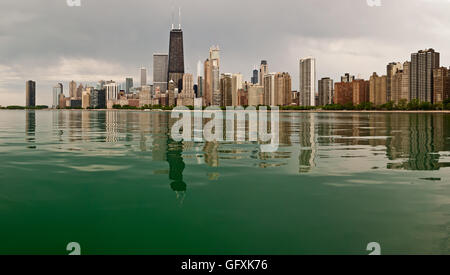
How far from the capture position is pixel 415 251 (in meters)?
11.4

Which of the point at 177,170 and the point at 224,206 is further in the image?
the point at 177,170

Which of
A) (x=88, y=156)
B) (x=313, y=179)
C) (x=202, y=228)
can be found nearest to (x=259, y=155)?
(x=313, y=179)

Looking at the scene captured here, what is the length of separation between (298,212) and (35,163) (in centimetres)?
1933

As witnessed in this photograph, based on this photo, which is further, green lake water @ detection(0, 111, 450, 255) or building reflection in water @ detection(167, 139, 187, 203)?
building reflection in water @ detection(167, 139, 187, 203)

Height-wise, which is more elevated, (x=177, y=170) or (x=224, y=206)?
(x=177, y=170)

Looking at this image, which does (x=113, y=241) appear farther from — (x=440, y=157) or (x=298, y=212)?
(x=440, y=157)

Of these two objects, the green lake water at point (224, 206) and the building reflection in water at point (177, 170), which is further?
the building reflection in water at point (177, 170)
